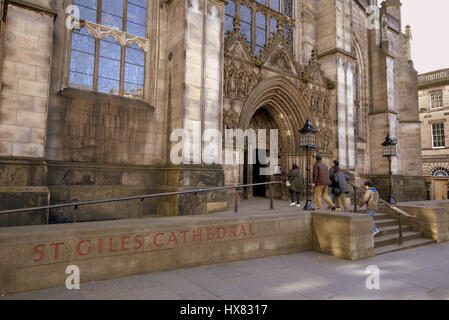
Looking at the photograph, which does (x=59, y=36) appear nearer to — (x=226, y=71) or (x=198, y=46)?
(x=198, y=46)

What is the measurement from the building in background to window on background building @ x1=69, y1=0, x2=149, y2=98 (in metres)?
33.7

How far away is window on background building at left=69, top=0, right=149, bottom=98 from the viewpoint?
908 centimetres

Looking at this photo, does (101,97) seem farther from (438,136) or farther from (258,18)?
(438,136)

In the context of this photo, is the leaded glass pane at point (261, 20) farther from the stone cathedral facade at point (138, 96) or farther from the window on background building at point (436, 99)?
the window on background building at point (436, 99)

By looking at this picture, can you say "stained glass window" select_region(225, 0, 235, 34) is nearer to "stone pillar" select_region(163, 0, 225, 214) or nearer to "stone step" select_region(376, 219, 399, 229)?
"stone pillar" select_region(163, 0, 225, 214)

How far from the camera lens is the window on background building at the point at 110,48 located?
908 centimetres

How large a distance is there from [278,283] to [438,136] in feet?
118

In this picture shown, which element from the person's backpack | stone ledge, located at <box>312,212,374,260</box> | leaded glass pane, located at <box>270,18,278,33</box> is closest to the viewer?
stone ledge, located at <box>312,212,374,260</box>

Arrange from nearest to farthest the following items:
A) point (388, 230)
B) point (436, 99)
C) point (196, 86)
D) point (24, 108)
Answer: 1. point (24, 108)
2. point (388, 230)
3. point (196, 86)
4. point (436, 99)

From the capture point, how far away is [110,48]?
9617 mm

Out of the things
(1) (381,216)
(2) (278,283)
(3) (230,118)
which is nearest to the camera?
(2) (278,283)

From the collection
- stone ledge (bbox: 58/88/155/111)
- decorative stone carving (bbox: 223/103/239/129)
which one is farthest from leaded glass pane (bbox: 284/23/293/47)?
stone ledge (bbox: 58/88/155/111)

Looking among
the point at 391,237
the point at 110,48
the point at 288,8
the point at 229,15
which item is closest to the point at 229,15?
the point at 229,15
